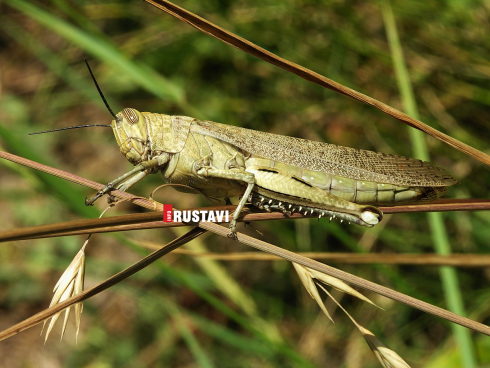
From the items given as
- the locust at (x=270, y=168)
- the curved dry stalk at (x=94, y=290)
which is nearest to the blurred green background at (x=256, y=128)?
the locust at (x=270, y=168)

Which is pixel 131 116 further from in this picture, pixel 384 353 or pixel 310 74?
pixel 384 353

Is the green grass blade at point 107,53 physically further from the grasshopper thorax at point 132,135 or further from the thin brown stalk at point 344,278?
the thin brown stalk at point 344,278

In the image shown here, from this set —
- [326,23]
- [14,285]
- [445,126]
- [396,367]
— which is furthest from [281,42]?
[14,285]

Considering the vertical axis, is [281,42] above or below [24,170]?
above

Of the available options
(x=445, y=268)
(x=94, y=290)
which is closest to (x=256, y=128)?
(x=445, y=268)

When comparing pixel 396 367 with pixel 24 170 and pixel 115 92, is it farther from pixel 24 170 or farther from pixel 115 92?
pixel 115 92

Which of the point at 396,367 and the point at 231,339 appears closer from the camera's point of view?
the point at 396,367
